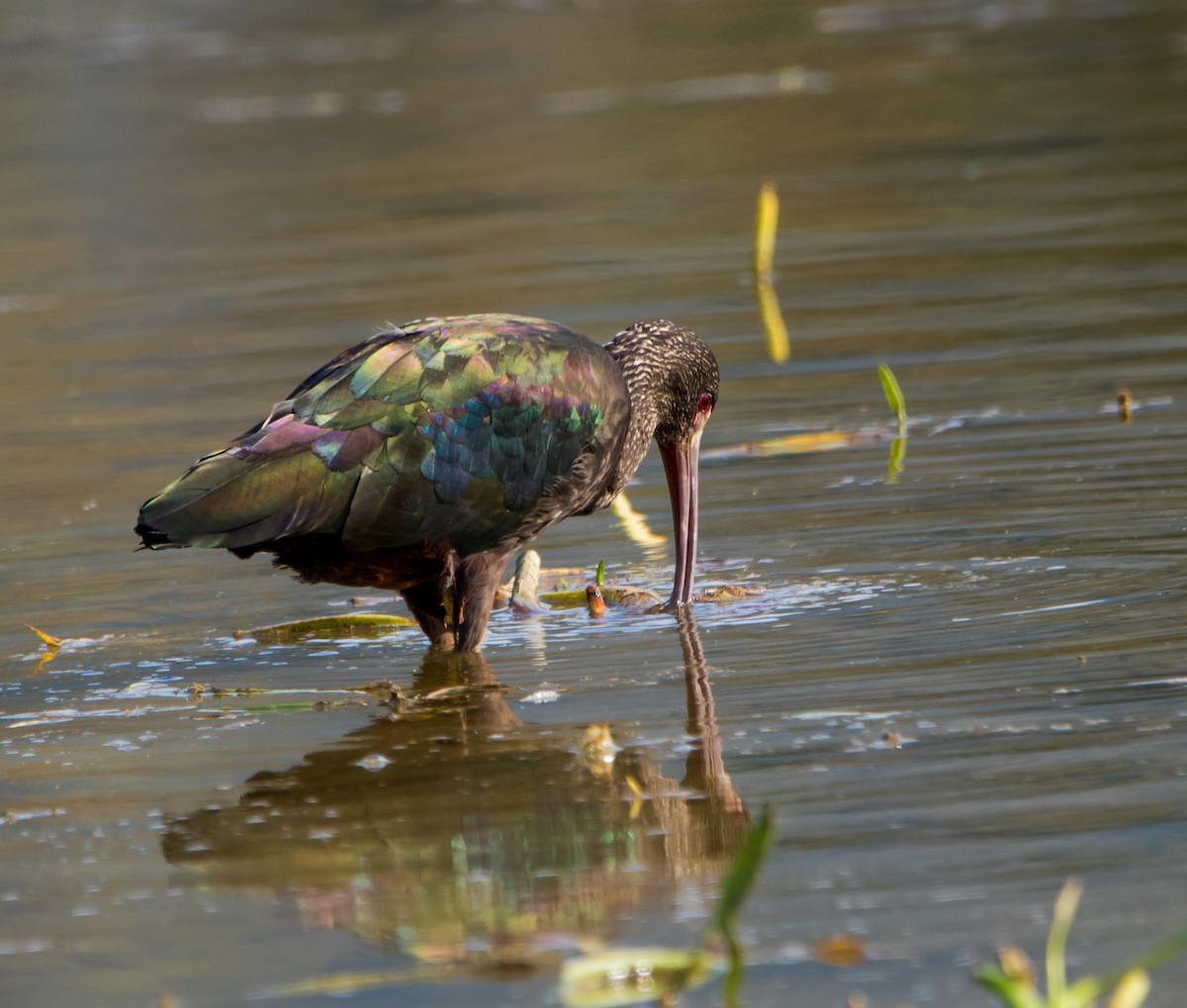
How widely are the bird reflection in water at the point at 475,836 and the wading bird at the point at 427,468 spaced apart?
0.62 m

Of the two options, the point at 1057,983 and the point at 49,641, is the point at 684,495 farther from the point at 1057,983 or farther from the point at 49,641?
the point at 1057,983

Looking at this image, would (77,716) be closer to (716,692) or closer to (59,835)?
(59,835)

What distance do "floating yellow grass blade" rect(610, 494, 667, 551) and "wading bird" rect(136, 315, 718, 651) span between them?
32.1 inches

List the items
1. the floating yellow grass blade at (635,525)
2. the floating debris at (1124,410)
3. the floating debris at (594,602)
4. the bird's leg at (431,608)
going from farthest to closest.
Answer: the floating debris at (1124,410)
the floating yellow grass blade at (635,525)
the floating debris at (594,602)
the bird's leg at (431,608)

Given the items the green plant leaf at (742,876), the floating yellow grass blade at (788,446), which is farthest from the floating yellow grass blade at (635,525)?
the green plant leaf at (742,876)

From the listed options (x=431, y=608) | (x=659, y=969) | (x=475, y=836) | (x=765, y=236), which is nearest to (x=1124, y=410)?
(x=431, y=608)

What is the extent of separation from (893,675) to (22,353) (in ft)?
25.7

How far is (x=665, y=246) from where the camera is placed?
13.8 metres

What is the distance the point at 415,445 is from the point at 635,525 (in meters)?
1.92

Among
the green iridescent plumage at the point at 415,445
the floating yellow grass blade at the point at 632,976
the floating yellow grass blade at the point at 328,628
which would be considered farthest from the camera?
the floating yellow grass blade at the point at 328,628

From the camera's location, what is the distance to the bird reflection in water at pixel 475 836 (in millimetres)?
4152

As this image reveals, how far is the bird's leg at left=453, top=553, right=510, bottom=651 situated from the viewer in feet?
21.1

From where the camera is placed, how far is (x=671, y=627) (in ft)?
21.2

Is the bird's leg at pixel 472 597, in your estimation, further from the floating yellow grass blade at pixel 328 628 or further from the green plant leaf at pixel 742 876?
the green plant leaf at pixel 742 876
